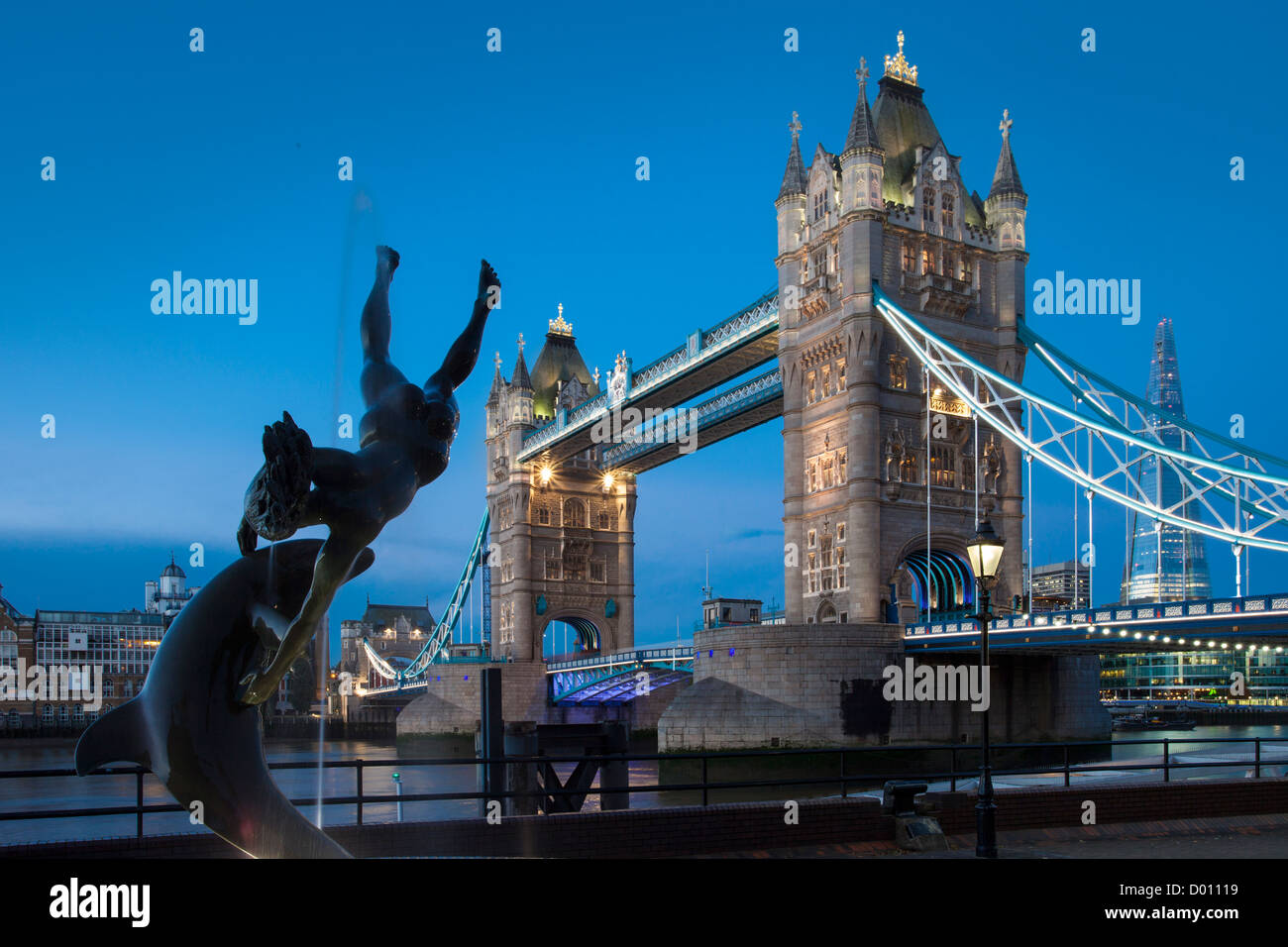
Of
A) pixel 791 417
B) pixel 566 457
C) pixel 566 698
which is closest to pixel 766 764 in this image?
pixel 791 417

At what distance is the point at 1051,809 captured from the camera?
1303 centimetres

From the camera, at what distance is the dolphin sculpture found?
5703mm

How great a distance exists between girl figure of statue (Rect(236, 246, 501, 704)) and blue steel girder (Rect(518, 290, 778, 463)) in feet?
131

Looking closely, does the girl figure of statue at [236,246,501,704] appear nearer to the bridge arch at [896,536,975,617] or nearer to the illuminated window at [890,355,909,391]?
the illuminated window at [890,355,909,391]

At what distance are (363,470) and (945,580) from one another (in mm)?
41174

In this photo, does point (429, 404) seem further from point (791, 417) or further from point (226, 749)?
point (791, 417)

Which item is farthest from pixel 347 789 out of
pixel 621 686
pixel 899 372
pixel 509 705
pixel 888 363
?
pixel 509 705

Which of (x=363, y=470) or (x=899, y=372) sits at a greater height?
(x=899, y=372)

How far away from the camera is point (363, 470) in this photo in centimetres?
561

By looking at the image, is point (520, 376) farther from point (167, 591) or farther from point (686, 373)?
point (167, 591)

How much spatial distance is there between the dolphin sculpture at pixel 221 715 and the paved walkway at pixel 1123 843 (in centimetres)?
581

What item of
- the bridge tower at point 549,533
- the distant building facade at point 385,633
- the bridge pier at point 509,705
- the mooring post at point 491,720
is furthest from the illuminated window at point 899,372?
the distant building facade at point 385,633

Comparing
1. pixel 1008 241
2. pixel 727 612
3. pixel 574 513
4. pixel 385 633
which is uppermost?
pixel 1008 241
